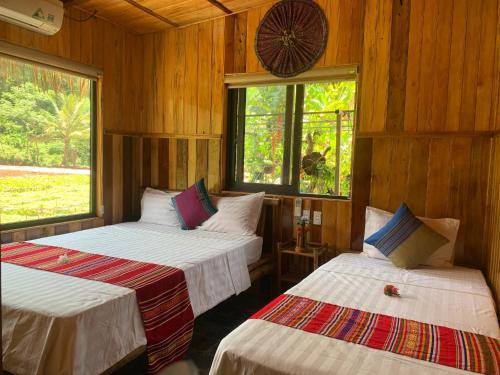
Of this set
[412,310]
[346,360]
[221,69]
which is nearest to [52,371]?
[346,360]

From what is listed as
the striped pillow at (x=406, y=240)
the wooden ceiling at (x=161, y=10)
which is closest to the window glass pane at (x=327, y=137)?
the striped pillow at (x=406, y=240)

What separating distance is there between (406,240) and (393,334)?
118 centimetres

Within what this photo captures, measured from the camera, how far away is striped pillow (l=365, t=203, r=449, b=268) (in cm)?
252

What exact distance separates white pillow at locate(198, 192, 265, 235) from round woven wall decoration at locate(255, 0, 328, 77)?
1172 millimetres

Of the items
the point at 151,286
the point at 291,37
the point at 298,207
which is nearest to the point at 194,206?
the point at 298,207

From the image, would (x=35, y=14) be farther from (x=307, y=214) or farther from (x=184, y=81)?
(x=307, y=214)

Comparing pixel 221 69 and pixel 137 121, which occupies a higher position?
pixel 221 69

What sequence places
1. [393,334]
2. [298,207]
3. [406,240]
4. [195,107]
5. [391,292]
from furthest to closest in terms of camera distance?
1. [195,107]
2. [298,207]
3. [406,240]
4. [391,292]
5. [393,334]

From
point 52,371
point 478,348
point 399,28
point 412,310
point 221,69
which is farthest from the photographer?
point 221,69

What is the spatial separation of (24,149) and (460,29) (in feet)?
11.4

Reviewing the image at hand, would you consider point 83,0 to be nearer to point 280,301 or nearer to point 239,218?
point 239,218

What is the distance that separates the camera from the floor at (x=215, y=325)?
2.27 meters

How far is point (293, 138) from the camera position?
11.5 ft

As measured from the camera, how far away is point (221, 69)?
12.0 ft
